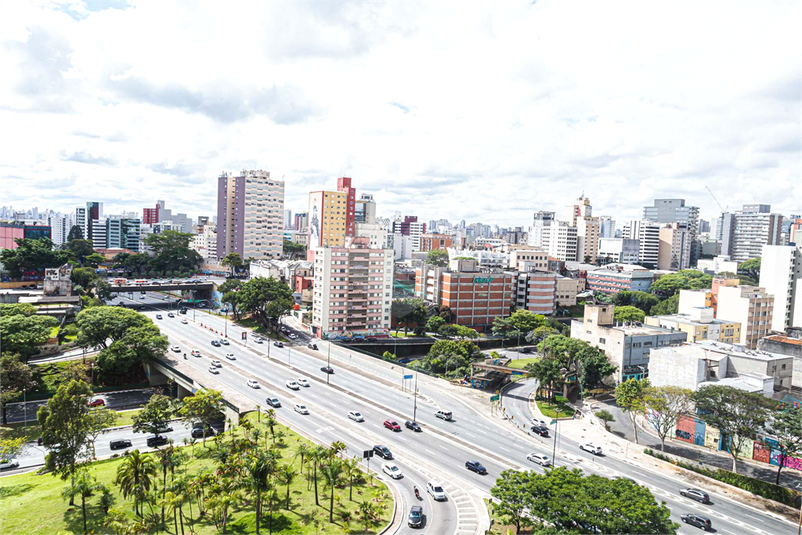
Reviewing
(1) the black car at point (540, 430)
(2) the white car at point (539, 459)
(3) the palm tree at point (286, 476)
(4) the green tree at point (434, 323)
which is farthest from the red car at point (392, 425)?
(4) the green tree at point (434, 323)

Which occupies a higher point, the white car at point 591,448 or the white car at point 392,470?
the white car at point 392,470

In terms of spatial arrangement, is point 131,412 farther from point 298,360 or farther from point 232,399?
A: point 298,360

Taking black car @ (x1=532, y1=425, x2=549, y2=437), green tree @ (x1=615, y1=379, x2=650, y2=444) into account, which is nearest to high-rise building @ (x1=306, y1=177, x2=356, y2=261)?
black car @ (x1=532, y1=425, x2=549, y2=437)

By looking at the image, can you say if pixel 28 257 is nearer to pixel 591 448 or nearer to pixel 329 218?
pixel 329 218

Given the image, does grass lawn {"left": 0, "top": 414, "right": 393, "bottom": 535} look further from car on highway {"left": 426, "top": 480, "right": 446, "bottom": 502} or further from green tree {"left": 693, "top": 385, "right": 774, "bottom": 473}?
green tree {"left": 693, "top": 385, "right": 774, "bottom": 473}

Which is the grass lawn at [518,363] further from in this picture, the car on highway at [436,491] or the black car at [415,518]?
the black car at [415,518]

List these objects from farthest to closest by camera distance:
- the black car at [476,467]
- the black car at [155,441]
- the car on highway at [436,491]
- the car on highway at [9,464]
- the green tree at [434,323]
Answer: the green tree at [434,323] < the black car at [155,441] < the car on highway at [9,464] < the black car at [476,467] < the car on highway at [436,491]

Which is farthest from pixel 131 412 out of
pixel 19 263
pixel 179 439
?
pixel 19 263
